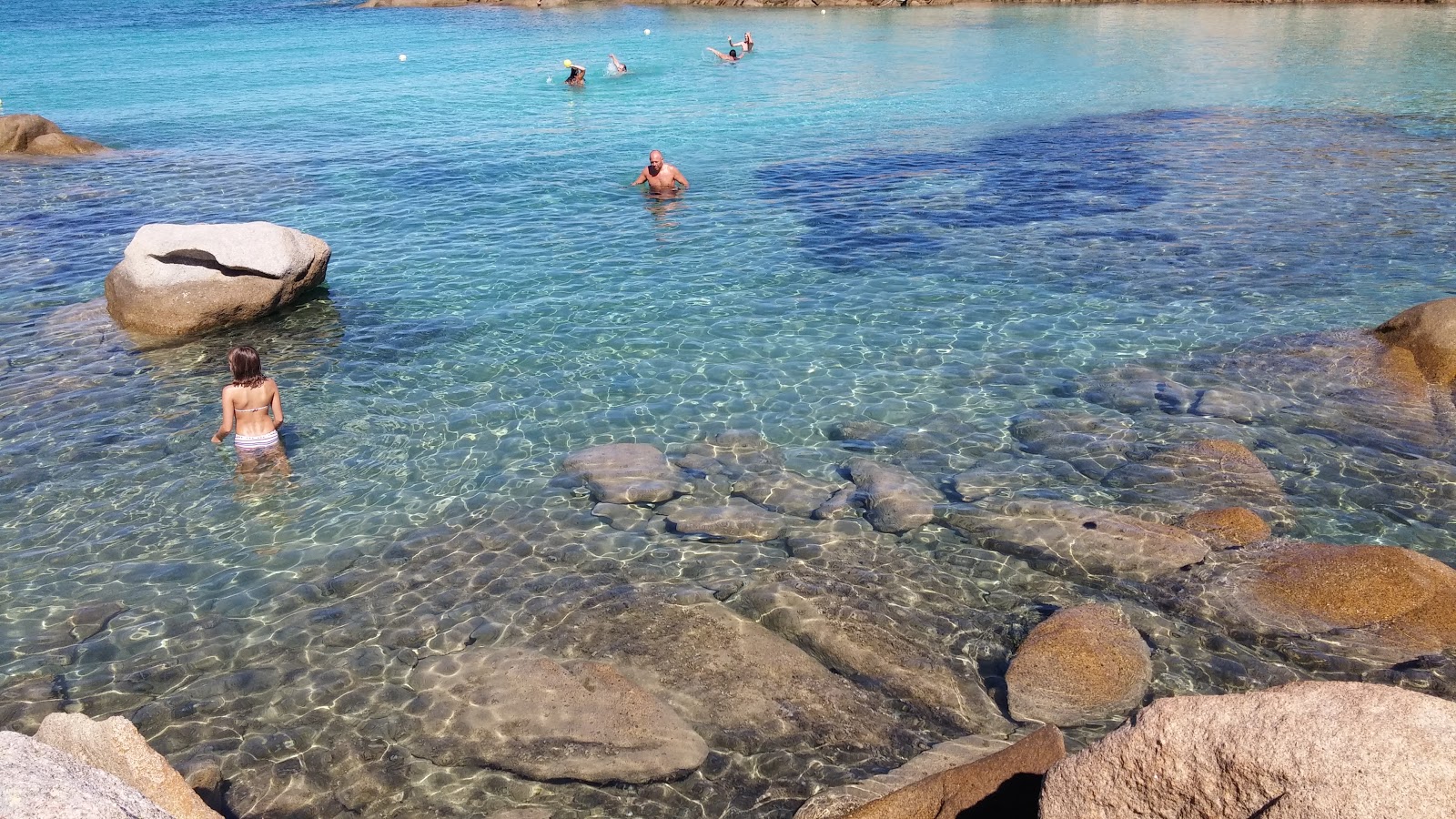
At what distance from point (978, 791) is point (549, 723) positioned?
300 centimetres

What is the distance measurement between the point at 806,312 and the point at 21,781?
12.0m

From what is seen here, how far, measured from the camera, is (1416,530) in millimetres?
9070

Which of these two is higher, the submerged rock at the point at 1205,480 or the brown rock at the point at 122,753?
the brown rock at the point at 122,753

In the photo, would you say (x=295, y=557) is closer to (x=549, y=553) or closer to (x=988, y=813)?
(x=549, y=553)

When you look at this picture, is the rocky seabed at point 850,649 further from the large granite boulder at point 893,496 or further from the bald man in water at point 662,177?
the bald man in water at point 662,177

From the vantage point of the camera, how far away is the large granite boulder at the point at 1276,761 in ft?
12.7

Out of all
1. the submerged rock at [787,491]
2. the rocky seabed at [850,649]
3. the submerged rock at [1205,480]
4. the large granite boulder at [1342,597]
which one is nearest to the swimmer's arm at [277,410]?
the rocky seabed at [850,649]

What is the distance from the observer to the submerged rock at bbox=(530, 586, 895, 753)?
272 inches

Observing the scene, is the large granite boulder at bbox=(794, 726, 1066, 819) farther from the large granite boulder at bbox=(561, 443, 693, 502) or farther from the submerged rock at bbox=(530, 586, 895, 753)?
the large granite boulder at bbox=(561, 443, 693, 502)

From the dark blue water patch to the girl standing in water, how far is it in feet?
31.1

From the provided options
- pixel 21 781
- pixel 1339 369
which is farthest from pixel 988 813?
pixel 1339 369

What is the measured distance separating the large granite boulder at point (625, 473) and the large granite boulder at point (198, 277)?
6.77 metres

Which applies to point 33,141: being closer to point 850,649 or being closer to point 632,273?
point 632,273

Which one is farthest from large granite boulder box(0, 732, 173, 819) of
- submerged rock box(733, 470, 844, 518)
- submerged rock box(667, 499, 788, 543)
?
submerged rock box(733, 470, 844, 518)
